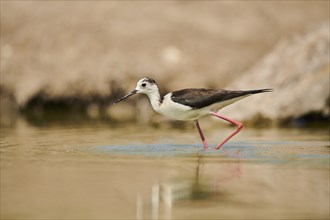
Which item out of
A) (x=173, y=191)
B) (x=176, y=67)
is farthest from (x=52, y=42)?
(x=173, y=191)

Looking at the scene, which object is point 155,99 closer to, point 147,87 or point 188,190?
point 147,87

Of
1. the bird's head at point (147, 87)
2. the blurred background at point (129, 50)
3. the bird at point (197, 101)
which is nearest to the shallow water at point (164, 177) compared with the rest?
the bird at point (197, 101)

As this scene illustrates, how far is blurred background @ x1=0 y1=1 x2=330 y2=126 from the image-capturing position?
15.2 metres

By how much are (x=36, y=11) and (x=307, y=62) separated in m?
7.20

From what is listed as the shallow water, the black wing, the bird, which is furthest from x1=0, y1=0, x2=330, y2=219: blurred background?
the black wing

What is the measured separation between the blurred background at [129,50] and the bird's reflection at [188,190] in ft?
23.0

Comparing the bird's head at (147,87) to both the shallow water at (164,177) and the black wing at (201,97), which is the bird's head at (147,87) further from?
the shallow water at (164,177)

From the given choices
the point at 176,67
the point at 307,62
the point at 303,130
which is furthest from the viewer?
the point at 176,67

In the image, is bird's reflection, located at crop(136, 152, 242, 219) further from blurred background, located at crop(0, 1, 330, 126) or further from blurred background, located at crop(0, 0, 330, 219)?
blurred background, located at crop(0, 1, 330, 126)

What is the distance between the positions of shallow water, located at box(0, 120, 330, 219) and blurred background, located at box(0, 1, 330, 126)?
483 cm

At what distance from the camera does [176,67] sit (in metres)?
15.3

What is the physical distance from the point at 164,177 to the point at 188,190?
645 mm

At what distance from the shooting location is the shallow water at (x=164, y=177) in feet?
17.7

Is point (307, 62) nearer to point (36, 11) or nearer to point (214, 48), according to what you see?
point (214, 48)
